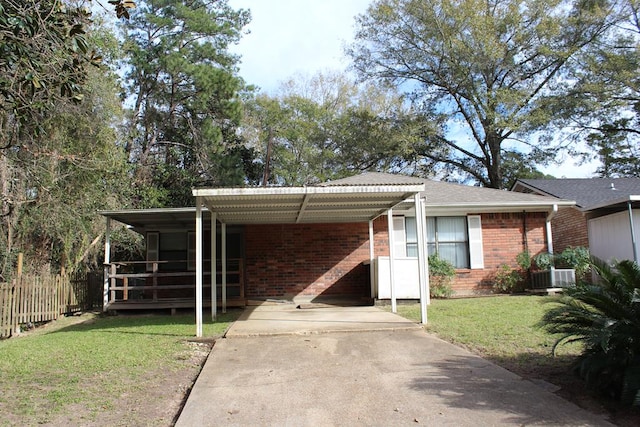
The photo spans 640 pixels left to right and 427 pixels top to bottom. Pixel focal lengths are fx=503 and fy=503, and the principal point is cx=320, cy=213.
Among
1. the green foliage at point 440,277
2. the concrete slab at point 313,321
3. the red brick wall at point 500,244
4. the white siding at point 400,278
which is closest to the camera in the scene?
the concrete slab at point 313,321

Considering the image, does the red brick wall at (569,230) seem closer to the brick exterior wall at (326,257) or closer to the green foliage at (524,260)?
the brick exterior wall at (326,257)

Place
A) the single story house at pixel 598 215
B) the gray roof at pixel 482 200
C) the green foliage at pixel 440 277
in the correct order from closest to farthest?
1. the single story house at pixel 598 215
2. the green foliage at pixel 440 277
3. the gray roof at pixel 482 200

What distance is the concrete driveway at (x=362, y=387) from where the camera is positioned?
462cm

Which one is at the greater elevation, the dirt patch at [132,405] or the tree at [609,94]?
the tree at [609,94]

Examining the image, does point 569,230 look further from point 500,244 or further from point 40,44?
point 40,44

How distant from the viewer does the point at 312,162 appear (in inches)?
1238

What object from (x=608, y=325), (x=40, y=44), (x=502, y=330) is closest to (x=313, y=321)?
(x=502, y=330)

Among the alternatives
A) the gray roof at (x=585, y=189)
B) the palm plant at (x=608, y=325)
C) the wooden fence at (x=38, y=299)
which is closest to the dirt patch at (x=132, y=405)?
the palm plant at (x=608, y=325)

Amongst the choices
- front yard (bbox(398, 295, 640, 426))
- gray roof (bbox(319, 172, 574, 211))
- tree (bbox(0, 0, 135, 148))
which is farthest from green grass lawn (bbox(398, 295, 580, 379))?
tree (bbox(0, 0, 135, 148))

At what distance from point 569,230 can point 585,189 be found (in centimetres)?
229

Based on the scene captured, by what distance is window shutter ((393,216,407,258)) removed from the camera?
14.5 m

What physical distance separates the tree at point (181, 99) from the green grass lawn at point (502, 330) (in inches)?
618

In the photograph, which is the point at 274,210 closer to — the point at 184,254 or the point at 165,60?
the point at 184,254

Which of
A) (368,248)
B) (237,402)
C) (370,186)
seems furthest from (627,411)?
(368,248)
